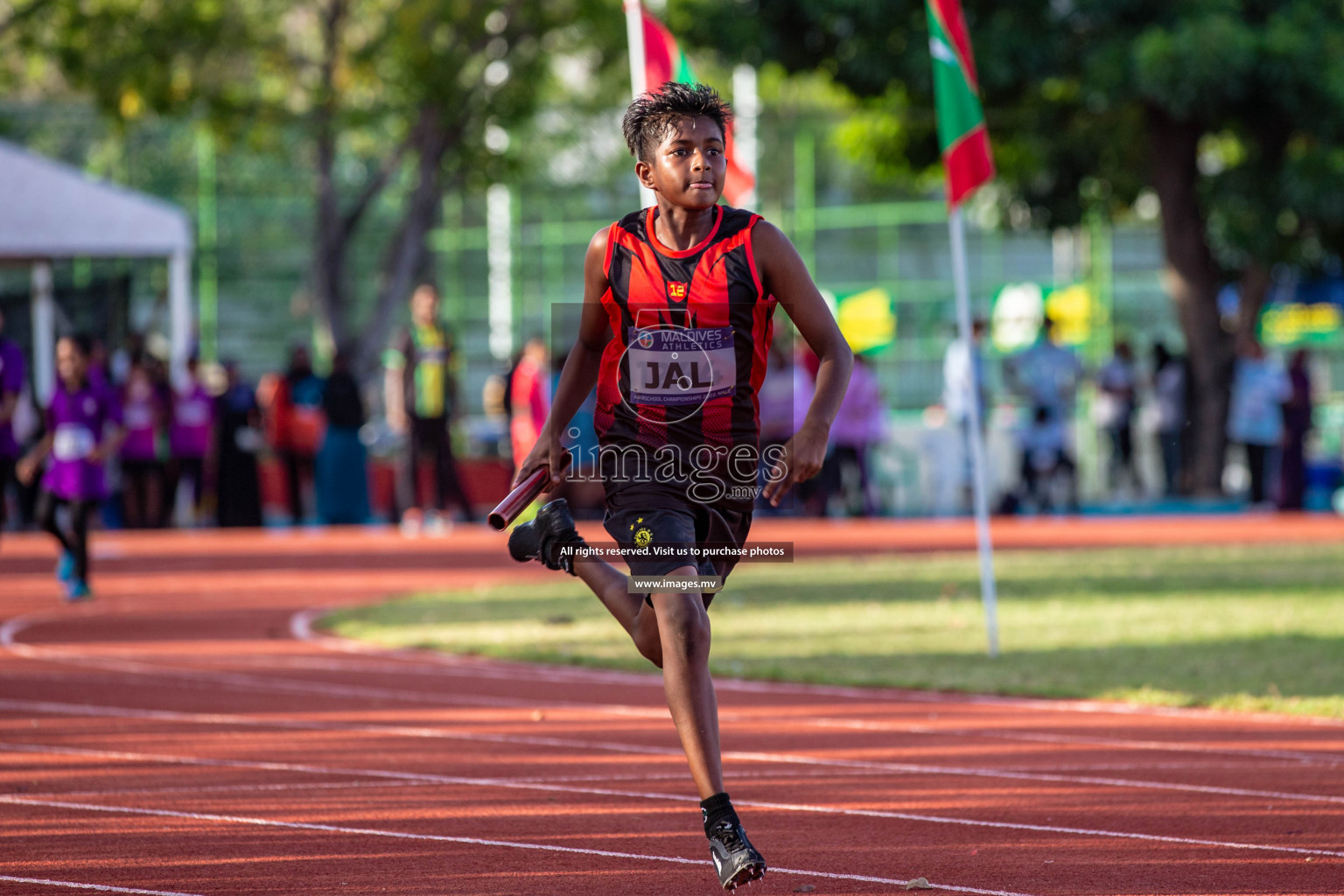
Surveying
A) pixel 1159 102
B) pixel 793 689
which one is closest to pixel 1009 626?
pixel 793 689

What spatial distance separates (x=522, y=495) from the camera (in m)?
4.93

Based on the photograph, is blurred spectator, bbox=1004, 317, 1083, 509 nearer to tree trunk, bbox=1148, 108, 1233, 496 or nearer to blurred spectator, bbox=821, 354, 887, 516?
blurred spectator, bbox=821, 354, 887, 516

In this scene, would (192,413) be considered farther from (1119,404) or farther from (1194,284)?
(1194,284)

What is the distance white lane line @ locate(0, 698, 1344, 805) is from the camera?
20.0 ft

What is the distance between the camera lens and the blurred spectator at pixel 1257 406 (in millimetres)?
20109

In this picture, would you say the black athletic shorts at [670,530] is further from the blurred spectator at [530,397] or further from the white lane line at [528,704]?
the blurred spectator at [530,397]

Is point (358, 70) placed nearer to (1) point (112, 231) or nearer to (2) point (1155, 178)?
(1) point (112, 231)

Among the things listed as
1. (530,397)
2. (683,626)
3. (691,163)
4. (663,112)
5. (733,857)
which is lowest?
(733,857)

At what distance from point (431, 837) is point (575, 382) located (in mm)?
1482

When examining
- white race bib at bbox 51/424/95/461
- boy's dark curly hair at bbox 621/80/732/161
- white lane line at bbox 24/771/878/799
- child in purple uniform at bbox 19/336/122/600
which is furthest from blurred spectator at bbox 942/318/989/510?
boy's dark curly hair at bbox 621/80/732/161

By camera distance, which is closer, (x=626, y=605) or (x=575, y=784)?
(x=626, y=605)

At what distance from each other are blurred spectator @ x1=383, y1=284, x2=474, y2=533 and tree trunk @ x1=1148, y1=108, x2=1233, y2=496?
944cm

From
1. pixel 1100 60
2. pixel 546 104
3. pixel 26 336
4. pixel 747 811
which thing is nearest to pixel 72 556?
pixel 747 811

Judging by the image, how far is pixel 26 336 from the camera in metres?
22.3
